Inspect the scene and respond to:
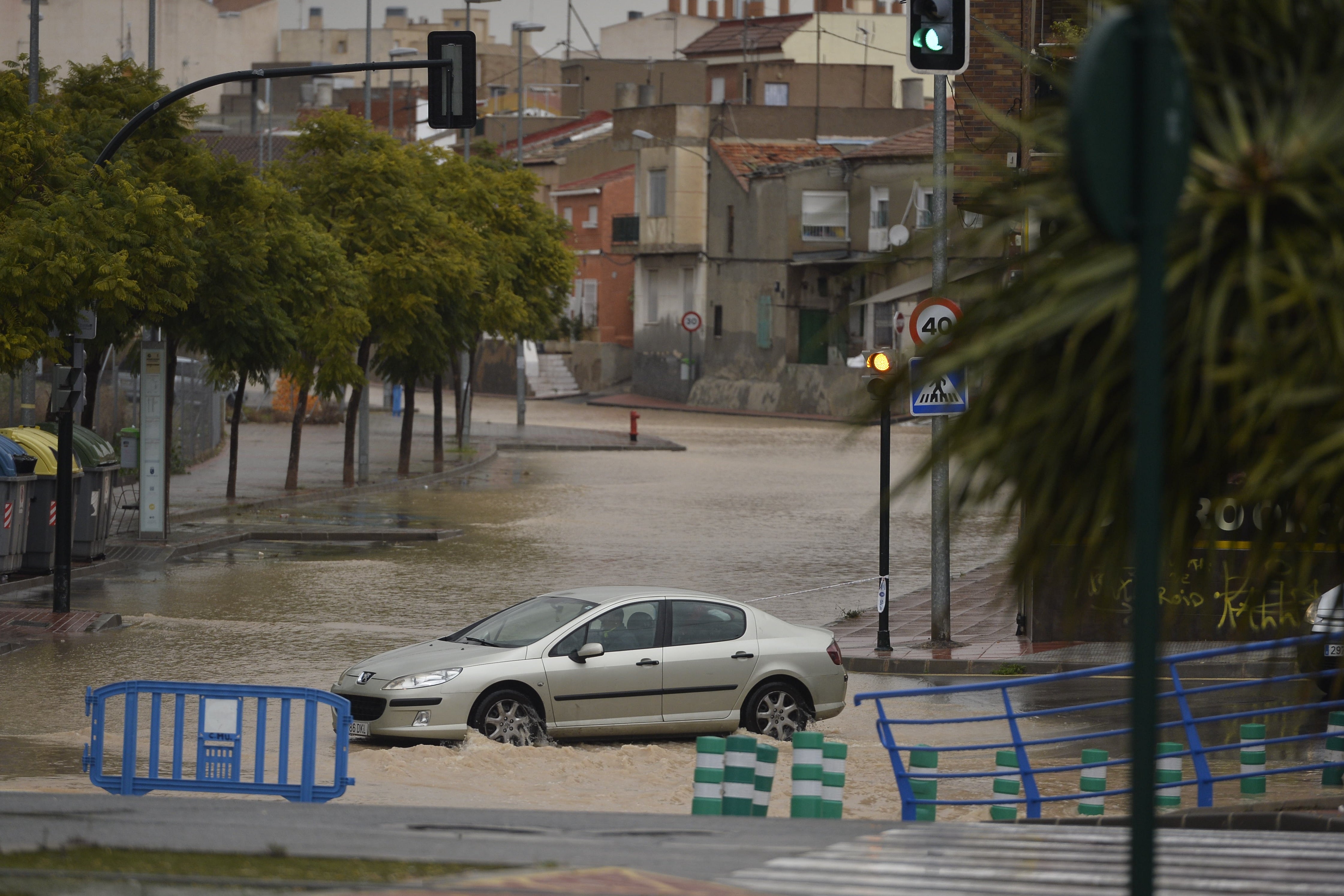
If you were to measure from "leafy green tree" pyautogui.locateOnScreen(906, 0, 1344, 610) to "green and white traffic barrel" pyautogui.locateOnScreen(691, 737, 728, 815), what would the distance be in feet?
15.5

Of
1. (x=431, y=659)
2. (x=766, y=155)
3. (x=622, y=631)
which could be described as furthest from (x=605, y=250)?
(x=431, y=659)

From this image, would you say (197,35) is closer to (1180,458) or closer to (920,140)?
(920,140)

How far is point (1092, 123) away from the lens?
390cm

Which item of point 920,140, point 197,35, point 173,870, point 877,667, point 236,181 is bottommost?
point 877,667

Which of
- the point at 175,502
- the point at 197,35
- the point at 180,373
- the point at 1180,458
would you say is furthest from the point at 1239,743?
the point at 197,35

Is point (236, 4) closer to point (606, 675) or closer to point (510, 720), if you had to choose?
point (606, 675)

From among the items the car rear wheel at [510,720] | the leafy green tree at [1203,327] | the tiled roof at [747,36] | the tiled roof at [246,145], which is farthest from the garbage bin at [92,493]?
the tiled roof at [747,36]

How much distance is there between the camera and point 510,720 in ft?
40.8

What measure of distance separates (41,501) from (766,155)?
5280 cm

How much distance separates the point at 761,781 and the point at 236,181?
746 inches

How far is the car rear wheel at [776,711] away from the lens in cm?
1331

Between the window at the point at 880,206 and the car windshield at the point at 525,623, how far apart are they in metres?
52.9

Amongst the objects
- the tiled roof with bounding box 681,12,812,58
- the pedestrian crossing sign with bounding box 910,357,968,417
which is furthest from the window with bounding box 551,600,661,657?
the tiled roof with bounding box 681,12,812,58

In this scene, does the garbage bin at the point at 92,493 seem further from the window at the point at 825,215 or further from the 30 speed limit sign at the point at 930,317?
the window at the point at 825,215
